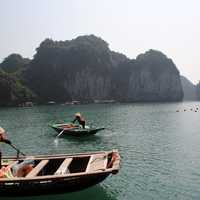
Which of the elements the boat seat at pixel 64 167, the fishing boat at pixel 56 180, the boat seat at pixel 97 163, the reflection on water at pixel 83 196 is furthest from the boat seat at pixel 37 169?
the boat seat at pixel 97 163

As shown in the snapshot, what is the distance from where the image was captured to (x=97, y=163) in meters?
15.8

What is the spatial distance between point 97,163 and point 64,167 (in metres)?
1.65

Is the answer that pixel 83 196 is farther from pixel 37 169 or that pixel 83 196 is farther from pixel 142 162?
pixel 142 162

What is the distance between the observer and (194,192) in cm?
1572

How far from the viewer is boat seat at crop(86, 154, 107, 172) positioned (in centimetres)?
1495

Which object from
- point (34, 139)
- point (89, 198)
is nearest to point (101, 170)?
point (89, 198)

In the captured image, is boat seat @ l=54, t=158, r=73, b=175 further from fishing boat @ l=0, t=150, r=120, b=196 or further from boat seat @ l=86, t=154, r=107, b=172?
boat seat @ l=86, t=154, r=107, b=172

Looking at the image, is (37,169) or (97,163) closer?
(37,169)

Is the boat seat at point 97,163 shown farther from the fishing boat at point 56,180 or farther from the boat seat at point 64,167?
the boat seat at point 64,167

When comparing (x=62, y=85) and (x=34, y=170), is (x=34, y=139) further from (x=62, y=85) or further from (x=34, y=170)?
(x=62, y=85)

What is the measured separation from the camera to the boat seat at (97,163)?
14945mm

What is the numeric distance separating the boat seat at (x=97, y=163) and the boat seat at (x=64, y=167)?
1061 mm

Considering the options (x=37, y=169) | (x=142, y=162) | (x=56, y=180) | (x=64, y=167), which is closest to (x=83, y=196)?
(x=64, y=167)

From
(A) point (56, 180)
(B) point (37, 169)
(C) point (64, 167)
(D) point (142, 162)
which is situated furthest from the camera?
(D) point (142, 162)
